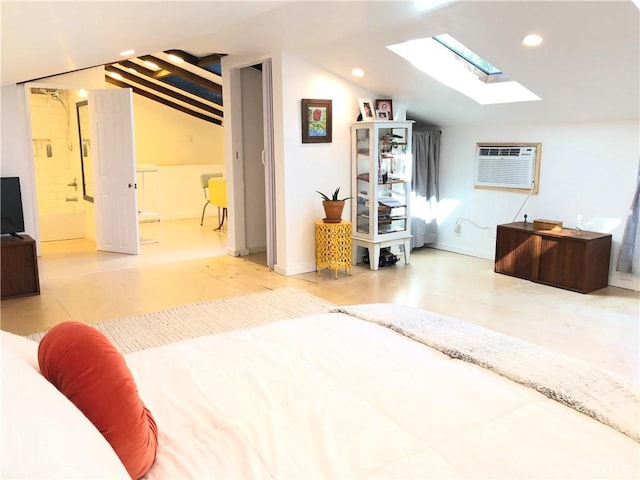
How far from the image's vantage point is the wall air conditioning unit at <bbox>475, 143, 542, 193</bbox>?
5.37 meters

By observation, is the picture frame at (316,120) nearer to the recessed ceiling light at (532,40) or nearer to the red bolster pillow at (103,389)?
the recessed ceiling light at (532,40)

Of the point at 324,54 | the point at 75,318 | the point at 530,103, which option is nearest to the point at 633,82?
the point at 530,103

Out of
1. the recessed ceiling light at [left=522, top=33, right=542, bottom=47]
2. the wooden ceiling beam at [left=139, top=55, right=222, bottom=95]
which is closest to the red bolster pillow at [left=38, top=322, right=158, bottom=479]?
the recessed ceiling light at [left=522, top=33, right=542, bottom=47]

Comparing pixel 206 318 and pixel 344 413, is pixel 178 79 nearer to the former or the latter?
pixel 206 318

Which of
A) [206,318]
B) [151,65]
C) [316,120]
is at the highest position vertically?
[151,65]

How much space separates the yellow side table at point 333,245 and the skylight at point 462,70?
1.68 m

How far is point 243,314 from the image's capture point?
4055 mm

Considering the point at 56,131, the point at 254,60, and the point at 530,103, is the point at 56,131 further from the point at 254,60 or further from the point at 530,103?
the point at 530,103

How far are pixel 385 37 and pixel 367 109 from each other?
1.16 meters

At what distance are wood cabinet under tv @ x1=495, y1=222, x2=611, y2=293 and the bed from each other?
9.64ft

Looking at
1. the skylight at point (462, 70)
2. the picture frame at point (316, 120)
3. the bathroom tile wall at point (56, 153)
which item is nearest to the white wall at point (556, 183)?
the skylight at point (462, 70)

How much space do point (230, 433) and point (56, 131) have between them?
23.5 ft

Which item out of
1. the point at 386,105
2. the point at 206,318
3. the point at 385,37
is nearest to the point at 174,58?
the point at 386,105

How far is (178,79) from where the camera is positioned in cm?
754
